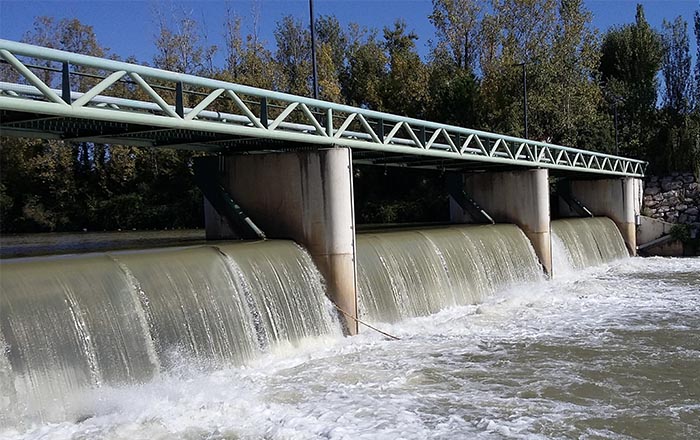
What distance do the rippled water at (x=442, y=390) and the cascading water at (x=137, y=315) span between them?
30cm

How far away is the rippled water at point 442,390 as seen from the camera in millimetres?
8453

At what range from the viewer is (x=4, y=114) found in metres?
10.6

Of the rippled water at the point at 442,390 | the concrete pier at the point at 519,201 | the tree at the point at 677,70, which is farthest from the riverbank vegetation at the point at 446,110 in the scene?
the rippled water at the point at 442,390

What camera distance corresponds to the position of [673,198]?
38.0 m

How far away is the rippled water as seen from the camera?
8453 mm

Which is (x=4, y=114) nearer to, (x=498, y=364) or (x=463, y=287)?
(x=498, y=364)

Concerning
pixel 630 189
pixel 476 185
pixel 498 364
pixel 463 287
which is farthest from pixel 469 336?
pixel 630 189

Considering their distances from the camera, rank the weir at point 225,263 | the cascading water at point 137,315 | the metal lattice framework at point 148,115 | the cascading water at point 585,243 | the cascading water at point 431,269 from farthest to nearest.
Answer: the cascading water at point 585,243
the cascading water at point 431,269
the metal lattice framework at point 148,115
the weir at point 225,263
the cascading water at point 137,315

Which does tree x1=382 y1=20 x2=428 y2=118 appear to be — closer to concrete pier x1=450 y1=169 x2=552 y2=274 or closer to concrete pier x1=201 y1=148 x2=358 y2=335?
concrete pier x1=450 y1=169 x2=552 y2=274

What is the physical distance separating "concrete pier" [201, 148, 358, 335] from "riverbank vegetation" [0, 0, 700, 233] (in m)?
27.8

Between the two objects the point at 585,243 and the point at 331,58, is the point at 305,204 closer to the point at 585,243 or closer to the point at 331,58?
the point at 585,243

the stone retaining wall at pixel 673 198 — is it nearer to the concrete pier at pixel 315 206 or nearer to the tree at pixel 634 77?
the tree at pixel 634 77

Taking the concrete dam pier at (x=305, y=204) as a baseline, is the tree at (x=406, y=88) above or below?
above

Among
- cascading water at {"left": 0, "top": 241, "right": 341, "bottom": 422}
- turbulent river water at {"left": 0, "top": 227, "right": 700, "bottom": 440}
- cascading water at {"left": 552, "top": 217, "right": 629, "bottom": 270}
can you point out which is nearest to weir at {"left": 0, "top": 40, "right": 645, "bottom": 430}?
cascading water at {"left": 0, "top": 241, "right": 341, "bottom": 422}
